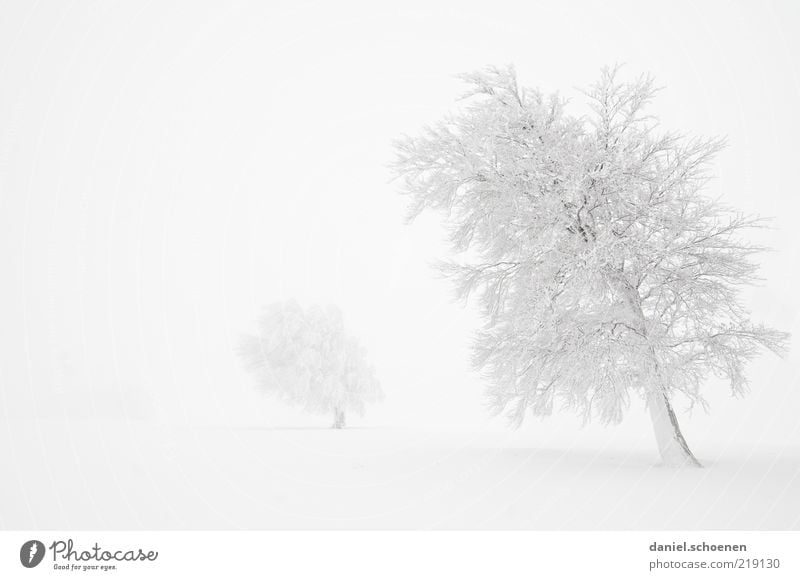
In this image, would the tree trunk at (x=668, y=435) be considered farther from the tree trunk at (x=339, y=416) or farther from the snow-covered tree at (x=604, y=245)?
the tree trunk at (x=339, y=416)

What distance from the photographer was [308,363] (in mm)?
27609

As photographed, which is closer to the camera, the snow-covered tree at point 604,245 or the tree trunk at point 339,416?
the snow-covered tree at point 604,245

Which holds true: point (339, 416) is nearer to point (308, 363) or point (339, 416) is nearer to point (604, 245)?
point (308, 363)

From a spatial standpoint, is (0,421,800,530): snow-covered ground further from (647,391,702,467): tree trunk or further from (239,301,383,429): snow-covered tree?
(239,301,383,429): snow-covered tree

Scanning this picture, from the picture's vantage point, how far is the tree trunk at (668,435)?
9.52 m

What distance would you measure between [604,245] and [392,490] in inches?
243

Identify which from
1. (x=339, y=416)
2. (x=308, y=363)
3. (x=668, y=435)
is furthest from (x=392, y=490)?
(x=339, y=416)

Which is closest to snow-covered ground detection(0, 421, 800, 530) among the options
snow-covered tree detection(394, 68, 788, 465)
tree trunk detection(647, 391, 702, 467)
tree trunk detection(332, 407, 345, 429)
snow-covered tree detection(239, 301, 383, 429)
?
tree trunk detection(647, 391, 702, 467)

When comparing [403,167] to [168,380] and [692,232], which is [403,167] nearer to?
[692,232]

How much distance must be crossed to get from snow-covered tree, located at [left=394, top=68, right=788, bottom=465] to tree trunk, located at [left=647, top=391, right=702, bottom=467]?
26 millimetres

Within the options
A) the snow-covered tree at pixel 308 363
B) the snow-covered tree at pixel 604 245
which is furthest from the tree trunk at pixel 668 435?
the snow-covered tree at pixel 308 363

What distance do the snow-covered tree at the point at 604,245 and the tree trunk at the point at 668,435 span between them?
0.03 meters

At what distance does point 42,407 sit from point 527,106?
75457 millimetres

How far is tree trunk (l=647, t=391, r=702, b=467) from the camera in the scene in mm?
9516
